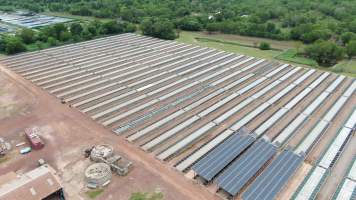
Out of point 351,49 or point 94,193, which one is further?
point 351,49

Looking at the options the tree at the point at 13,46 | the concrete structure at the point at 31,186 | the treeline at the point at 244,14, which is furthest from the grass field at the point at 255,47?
the concrete structure at the point at 31,186

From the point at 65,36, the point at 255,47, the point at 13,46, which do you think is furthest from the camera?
the point at 65,36

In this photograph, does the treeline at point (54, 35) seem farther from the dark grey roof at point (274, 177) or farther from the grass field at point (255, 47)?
the dark grey roof at point (274, 177)

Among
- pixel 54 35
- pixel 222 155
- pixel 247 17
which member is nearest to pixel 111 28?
pixel 54 35

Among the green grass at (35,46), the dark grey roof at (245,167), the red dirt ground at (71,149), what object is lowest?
the green grass at (35,46)

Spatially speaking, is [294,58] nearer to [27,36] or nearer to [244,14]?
[244,14]

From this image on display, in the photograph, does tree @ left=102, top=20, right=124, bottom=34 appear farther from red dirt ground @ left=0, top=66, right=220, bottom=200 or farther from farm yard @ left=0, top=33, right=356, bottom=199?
red dirt ground @ left=0, top=66, right=220, bottom=200

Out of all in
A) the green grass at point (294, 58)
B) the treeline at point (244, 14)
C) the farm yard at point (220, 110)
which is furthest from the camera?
the treeline at point (244, 14)
